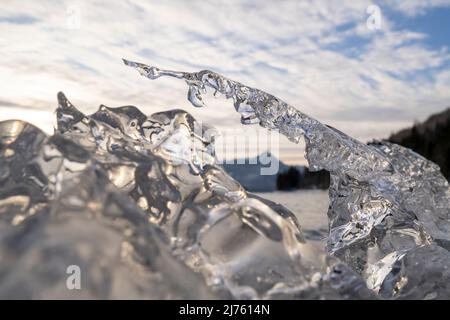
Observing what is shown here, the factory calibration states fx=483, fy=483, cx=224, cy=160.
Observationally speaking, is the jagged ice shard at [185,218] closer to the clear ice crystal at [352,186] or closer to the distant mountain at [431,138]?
the clear ice crystal at [352,186]

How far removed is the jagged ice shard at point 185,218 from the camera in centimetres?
118

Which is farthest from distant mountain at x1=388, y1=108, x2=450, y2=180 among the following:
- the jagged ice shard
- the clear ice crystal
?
the jagged ice shard

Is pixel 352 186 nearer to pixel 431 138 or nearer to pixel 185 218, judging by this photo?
pixel 185 218

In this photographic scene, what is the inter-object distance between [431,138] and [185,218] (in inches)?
1740

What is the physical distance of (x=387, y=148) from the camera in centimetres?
372

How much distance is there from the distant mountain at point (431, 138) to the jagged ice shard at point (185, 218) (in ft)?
114

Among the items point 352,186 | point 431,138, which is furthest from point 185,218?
point 431,138

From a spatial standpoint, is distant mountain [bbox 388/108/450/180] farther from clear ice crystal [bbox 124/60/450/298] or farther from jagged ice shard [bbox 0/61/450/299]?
jagged ice shard [bbox 0/61/450/299]

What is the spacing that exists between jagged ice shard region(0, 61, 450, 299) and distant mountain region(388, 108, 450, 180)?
114ft

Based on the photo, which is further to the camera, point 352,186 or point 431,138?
point 431,138

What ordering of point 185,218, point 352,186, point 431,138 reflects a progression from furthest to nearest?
point 431,138
point 352,186
point 185,218

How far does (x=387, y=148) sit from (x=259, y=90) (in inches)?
49.9

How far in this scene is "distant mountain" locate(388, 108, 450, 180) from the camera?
37.5m

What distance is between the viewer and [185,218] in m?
1.75
